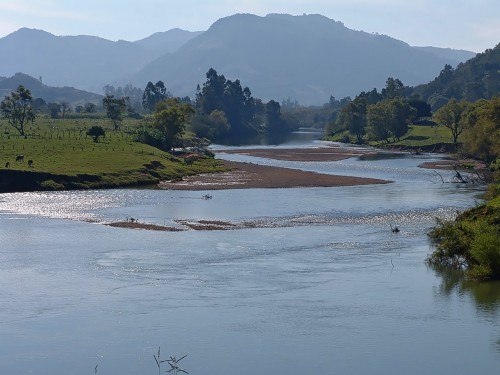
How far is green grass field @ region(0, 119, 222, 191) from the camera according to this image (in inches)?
3912

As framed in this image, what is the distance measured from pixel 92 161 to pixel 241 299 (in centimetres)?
6696

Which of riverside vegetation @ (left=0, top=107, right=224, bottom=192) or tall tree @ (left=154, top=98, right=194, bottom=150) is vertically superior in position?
A: tall tree @ (left=154, top=98, right=194, bottom=150)

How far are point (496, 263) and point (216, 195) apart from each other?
48590 mm

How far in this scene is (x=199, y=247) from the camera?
60844 mm

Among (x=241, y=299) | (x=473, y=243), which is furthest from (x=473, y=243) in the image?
(x=241, y=299)

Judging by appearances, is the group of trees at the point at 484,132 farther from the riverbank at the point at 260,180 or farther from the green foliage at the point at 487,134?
the riverbank at the point at 260,180

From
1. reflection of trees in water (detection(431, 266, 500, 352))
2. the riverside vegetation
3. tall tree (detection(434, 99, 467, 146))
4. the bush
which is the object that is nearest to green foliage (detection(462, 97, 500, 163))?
tall tree (detection(434, 99, 467, 146))

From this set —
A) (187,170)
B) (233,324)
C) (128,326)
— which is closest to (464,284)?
(233,324)

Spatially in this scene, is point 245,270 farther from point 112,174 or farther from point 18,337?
point 112,174

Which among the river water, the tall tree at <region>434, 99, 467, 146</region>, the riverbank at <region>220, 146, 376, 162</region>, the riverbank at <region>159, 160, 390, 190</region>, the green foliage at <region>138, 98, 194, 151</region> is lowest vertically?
the river water

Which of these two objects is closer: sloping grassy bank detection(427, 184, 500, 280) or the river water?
the river water

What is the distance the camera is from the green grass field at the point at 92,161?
9938cm

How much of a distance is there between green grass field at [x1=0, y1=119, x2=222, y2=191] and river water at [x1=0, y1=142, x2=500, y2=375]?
895 inches

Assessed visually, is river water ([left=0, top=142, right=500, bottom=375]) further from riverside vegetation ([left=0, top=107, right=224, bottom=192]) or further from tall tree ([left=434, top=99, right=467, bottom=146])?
tall tree ([left=434, top=99, right=467, bottom=146])
